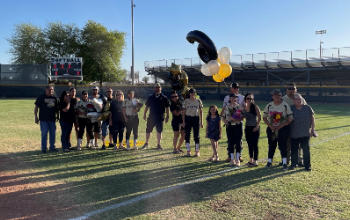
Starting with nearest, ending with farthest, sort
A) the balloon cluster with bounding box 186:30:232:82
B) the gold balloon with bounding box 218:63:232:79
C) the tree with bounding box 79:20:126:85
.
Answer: the balloon cluster with bounding box 186:30:232:82, the gold balloon with bounding box 218:63:232:79, the tree with bounding box 79:20:126:85

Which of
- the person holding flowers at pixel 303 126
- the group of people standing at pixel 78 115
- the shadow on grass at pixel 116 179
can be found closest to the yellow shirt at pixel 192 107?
the shadow on grass at pixel 116 179

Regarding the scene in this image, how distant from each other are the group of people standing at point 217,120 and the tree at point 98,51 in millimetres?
44982

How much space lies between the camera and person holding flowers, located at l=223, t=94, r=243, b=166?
650 centimetres

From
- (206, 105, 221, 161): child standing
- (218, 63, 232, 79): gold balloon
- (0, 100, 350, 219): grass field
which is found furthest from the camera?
(218, 63, 232, 79): gold balloon

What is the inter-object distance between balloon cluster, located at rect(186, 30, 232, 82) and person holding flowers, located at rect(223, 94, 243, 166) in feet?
3.63

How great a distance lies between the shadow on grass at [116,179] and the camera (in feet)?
14.5

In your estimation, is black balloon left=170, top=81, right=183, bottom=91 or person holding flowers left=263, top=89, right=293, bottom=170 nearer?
person holding flowers left=263, top=89, right=293, bottom=170

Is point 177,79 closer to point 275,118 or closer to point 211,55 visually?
point 211,55

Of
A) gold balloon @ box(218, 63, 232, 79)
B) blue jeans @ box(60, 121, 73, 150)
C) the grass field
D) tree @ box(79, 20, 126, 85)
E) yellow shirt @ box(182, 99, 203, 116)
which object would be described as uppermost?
tree @ box(79, 20, 126, 85)

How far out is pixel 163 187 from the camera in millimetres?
5215

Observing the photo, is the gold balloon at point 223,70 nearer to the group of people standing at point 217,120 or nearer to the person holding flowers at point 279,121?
the group of people standing at point 217,120

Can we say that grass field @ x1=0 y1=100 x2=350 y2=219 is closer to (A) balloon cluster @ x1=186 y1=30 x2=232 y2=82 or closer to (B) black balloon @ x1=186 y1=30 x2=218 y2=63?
(A) balloon cluster @ x1=186 y1=30 x2=232 y2=82

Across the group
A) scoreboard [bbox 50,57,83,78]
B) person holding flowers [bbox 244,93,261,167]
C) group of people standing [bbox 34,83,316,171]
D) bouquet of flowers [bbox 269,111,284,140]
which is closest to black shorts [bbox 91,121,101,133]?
group of people standing [bbox 34,83,316,171]

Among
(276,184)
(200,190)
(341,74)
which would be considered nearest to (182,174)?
(200,190)
